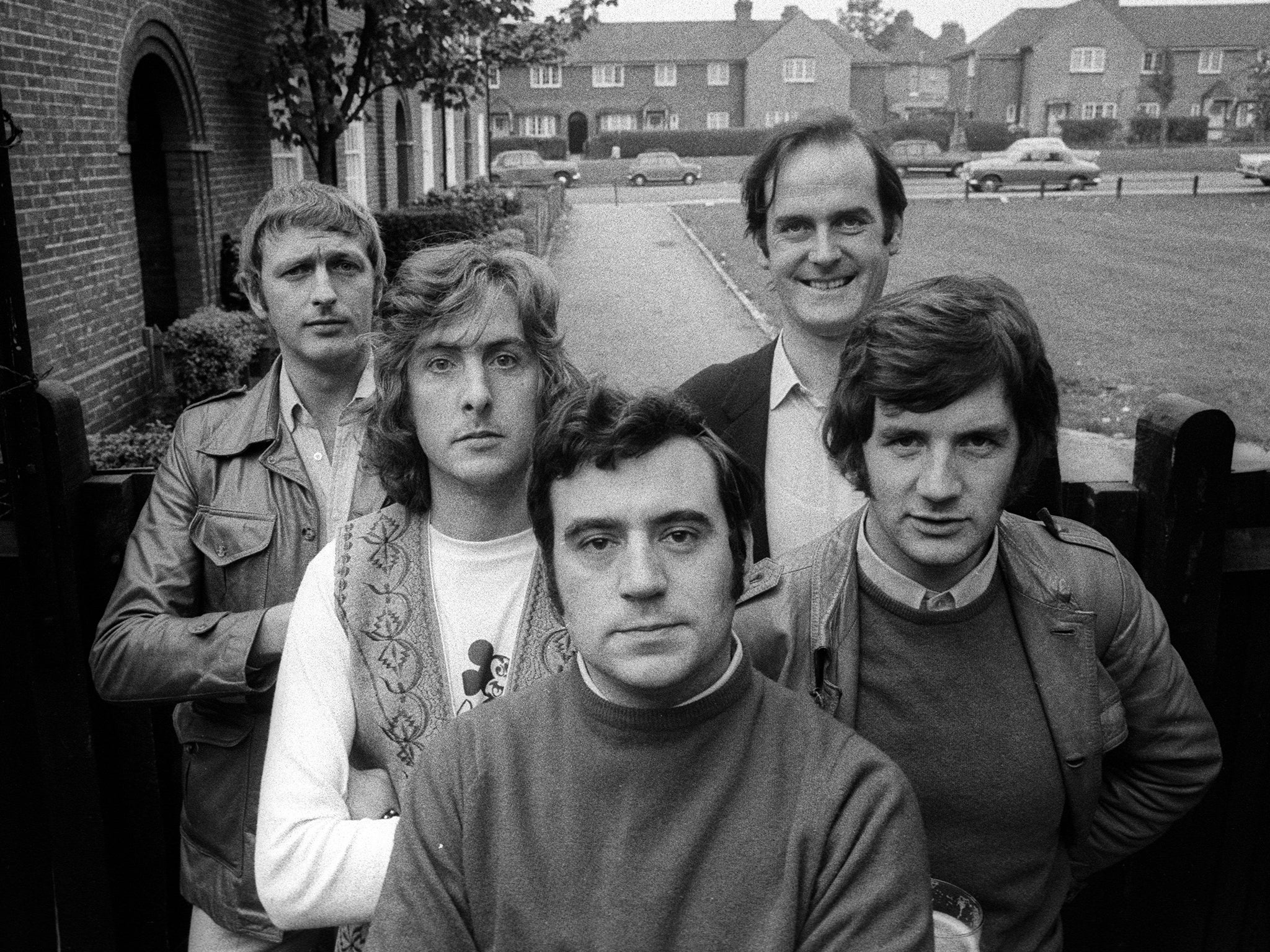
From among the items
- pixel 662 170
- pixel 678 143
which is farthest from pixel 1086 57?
pixel 662 170

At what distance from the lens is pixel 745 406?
270 centimetres

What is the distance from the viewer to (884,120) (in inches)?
2564

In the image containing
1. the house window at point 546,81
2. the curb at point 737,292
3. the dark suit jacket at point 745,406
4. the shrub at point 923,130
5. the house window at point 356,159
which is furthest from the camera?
the house window at point 546,81

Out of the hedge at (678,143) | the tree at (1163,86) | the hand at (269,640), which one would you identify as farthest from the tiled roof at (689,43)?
the hand at (269,640)

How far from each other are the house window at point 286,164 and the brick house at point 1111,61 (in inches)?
2355

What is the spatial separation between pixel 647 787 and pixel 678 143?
60.2m

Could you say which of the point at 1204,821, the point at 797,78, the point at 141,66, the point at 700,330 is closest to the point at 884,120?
the point at 797,78

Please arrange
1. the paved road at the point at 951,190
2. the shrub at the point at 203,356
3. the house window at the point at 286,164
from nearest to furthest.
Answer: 1. the shrub at the point at 203,356
2. the house window at the point at 286,164
3. the paved road at the point at 951,190

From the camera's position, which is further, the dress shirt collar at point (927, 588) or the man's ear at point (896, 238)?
the man's ear at point (896, 238)

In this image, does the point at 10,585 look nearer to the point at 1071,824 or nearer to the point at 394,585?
the point at 394,585

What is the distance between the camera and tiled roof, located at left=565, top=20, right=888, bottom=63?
66.0 meters

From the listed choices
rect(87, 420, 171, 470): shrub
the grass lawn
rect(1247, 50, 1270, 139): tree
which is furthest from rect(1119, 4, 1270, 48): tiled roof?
rect(87, 420, 171, 470): shrub

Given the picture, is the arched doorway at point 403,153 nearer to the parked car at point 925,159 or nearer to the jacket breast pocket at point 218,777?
the jacket breast pocket at point 218,777

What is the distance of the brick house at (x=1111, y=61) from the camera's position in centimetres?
6706
